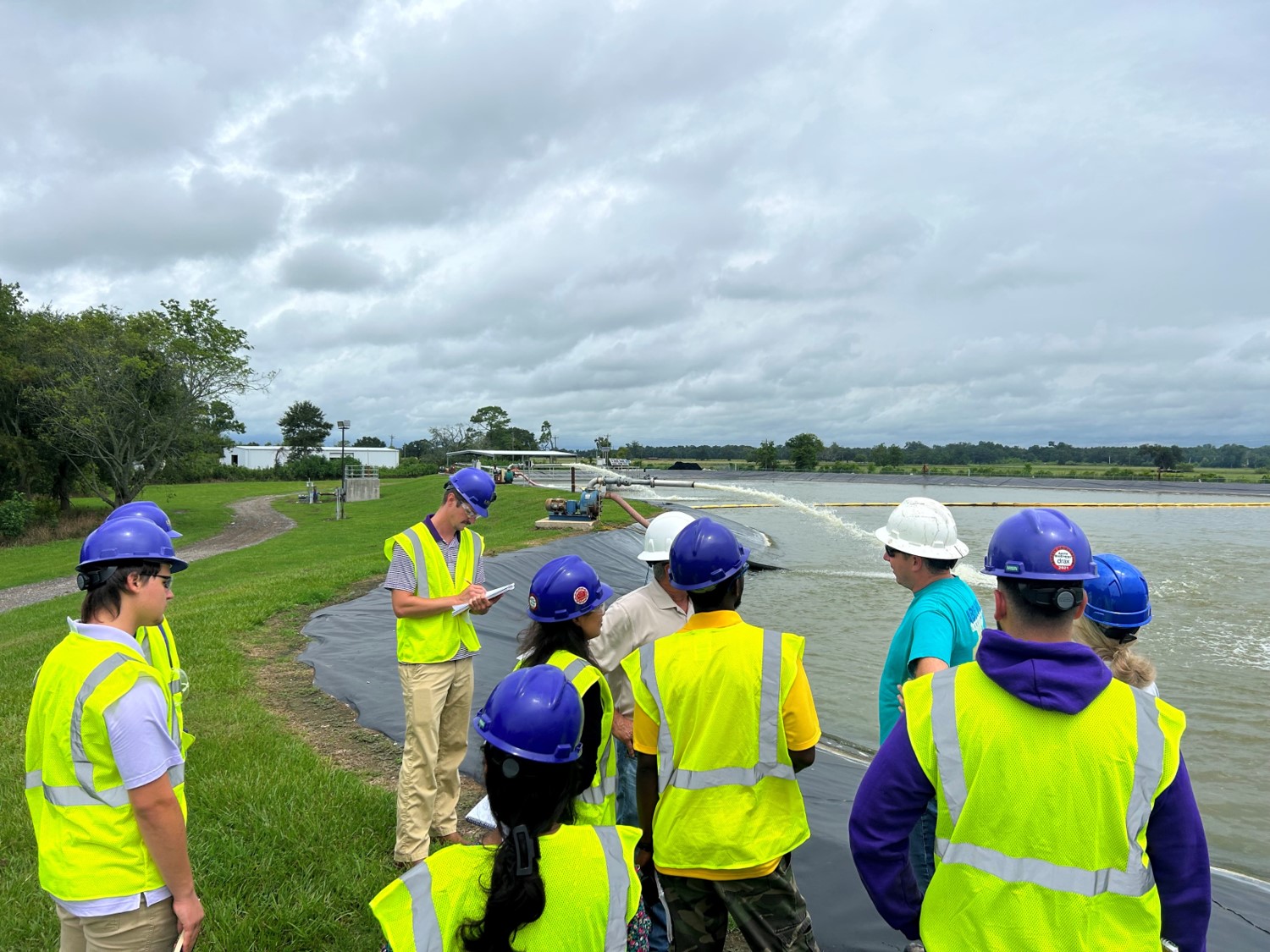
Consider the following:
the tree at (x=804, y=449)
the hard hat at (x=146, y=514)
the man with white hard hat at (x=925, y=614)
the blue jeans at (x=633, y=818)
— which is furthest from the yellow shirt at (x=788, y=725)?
the tree at (x=804, y=449)

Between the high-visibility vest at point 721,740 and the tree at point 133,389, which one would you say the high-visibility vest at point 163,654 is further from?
the tree at point 133,389

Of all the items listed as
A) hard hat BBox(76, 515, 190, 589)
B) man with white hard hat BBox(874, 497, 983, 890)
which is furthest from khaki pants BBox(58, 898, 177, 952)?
man with white hard hat BBox(874, 497, 983, 890)

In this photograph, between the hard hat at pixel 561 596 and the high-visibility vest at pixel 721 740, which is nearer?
the high-visibility vest at pixel 721 740

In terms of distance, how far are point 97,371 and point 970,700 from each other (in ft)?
125

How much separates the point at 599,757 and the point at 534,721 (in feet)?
3.47

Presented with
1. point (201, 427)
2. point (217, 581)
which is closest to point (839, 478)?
point (201, 427)

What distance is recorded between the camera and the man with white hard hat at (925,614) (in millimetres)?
2990

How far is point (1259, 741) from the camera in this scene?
7934 millimetres

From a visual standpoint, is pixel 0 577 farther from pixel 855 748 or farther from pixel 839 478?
pixel 839 478

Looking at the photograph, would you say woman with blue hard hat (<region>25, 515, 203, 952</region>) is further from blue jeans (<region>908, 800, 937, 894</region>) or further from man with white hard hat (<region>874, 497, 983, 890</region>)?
blue jeans (<region>908, 800, 937, 894</region>)

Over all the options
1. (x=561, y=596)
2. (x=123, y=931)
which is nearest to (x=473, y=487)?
(x=561, y=596)

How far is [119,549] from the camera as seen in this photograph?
233 cm

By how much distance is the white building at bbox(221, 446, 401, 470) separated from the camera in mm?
96062

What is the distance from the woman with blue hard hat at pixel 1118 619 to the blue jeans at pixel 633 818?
202 cm
